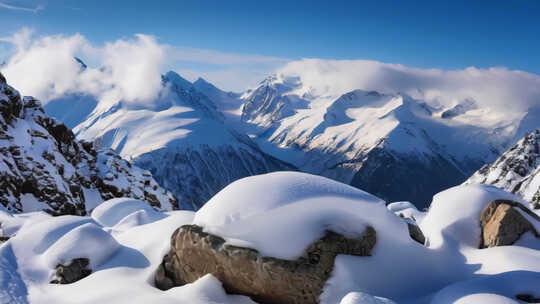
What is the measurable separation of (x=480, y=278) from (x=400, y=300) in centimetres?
235

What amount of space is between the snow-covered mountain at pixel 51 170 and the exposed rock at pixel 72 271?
82.0 feet

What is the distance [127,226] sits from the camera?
19156 millimetres

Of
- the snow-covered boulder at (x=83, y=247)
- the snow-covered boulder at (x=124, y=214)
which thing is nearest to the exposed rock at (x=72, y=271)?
the snow-covered boulder at (x=83, y=247)

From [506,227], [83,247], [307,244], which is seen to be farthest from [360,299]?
[83,247]

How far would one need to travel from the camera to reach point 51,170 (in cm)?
4075

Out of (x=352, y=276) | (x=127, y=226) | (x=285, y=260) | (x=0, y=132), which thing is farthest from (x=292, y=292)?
(x=0, y=132)

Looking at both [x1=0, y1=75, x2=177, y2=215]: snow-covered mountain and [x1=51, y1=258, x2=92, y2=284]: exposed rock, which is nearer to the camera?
[x1=51, y1=258, x2=92, y2=284]: exposed rock

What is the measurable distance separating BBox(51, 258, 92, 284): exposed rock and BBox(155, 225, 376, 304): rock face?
12.5 feet

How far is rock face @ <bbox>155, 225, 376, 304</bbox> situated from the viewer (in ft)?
31.8

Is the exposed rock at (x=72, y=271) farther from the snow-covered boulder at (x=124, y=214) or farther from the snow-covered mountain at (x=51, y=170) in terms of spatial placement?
the snow-covered mountain at (x=51, y=170)

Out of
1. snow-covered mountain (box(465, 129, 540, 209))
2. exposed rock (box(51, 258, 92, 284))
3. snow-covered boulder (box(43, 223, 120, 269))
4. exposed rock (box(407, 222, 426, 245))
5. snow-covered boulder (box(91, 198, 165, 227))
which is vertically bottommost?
snow-covered mountain (box(465, 129, 540, 209))

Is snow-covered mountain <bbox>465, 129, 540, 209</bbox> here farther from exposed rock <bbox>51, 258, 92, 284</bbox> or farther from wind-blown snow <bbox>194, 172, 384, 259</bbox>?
exposed rock <bbox>51, 258, 92, 284</bbox>

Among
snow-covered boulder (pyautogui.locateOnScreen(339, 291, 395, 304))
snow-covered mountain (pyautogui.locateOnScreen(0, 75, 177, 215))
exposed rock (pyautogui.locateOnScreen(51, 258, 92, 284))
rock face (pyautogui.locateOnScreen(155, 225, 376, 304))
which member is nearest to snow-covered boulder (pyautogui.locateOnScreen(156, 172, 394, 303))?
rock face (pyautogui.locateOnScreen(155, 225, 376, 304))

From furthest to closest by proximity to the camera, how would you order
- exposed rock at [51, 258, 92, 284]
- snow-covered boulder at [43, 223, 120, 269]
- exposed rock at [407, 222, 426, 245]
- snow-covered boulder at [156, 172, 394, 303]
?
1. snow-covered boulder at [43, 223, 120, 269]
2. exposed rock at [407, 222, 426, 245]
3. exposed rock at [51, 258, 92, 284]
4. snow-covered boulder at [156, 172, 394, 303]
